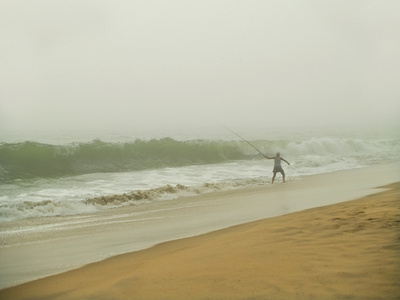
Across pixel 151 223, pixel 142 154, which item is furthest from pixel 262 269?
pixel 142 154

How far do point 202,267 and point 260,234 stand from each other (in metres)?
1.63

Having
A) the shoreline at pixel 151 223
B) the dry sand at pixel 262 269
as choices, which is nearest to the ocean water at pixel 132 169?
the shoreline at pixel 151 223

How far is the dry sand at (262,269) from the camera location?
10.9 ft

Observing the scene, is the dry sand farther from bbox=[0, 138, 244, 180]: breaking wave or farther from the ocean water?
bbox=[0, 138, 244, 180]: breaking wave

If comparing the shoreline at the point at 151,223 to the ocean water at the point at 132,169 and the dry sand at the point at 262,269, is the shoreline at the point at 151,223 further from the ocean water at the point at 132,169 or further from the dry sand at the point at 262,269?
the ocean water at the point at 132,169

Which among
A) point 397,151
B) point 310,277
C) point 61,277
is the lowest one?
point 61,277

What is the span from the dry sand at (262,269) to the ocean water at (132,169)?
3.22 m

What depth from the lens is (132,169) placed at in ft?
66.2

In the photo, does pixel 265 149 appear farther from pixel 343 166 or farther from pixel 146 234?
pixel 146 234

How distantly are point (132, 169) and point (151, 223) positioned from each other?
12.4 meters

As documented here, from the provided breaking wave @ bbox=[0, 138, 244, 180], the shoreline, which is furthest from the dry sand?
breaking wave @ bbox=[0, 138, 244, 180]

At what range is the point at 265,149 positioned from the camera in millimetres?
30500

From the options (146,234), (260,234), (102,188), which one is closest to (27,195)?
(102,188)

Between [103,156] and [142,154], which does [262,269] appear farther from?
[142,154]
